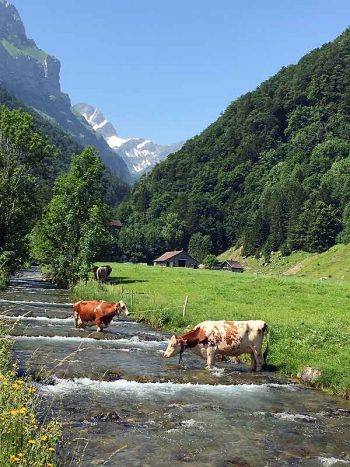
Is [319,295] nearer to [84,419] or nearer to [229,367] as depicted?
[229,367]

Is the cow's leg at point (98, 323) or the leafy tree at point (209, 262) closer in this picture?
the cow's leg at point (98, 323)

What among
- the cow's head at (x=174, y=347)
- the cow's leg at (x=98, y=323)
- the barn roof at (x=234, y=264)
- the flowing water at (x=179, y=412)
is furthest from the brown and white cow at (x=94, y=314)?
the barn roof at (x=234, y=264)

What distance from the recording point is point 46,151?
52469mm

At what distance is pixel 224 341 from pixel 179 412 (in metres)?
6.35

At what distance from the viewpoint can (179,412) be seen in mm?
13773

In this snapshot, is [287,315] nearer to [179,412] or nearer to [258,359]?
[258,359]

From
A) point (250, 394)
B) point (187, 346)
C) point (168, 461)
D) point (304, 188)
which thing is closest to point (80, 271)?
point (187, 346)

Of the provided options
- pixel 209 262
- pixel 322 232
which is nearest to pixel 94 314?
pixel 322 232

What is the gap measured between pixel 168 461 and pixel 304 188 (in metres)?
189

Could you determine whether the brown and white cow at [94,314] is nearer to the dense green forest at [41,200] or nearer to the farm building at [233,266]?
the dense green forest at [41,200]

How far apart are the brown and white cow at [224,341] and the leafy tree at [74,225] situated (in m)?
36.4

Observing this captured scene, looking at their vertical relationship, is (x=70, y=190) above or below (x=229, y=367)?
above

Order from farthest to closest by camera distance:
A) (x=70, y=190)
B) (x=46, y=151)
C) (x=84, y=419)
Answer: (x=70, y=190) < (x=46, y=151) < (x=84, y=419)

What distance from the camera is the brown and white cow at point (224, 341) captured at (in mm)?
19828
